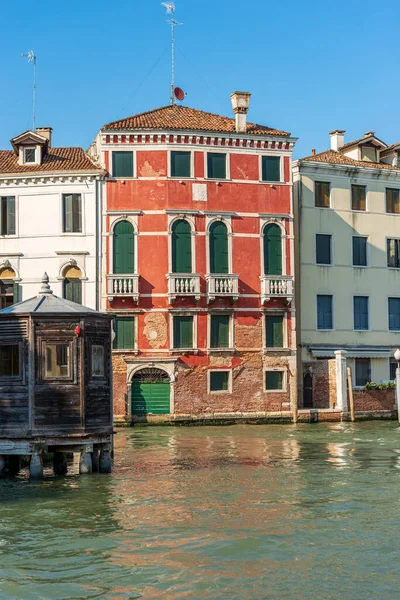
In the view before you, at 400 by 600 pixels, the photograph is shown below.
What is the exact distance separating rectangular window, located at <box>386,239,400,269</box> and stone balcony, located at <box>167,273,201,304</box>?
9.40 m

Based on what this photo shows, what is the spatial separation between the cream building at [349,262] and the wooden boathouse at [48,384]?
19547 millimetres

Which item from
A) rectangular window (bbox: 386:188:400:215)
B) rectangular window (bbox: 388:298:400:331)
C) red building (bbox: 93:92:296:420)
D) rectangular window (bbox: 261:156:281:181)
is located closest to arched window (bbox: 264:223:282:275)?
A: red building (bbox: 93:92:296:420)

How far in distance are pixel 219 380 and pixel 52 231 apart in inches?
332

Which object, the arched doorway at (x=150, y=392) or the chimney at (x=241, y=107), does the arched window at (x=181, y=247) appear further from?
the chimney at (x=241, y=107)

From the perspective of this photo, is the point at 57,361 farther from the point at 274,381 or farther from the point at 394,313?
the point at 394,313

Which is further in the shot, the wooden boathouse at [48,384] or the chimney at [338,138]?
the chimney at [338,138]

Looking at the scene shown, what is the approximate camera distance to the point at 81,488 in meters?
17.8

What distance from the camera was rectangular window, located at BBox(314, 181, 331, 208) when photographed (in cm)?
3881

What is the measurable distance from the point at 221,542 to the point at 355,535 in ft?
6.44

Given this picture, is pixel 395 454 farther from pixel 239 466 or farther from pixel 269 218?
pixel 269 218

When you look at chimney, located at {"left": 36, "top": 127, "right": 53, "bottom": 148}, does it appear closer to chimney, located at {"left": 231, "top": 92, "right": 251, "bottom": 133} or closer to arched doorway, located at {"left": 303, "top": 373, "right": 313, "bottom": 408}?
chimney, located at {"left": 231, "top": 92, "right": 251, "bottom": 133}

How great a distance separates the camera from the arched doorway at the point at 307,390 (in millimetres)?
37875

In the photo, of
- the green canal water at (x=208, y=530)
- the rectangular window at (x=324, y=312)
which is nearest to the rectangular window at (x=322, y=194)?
the rectangular window at (x=324, y=312)

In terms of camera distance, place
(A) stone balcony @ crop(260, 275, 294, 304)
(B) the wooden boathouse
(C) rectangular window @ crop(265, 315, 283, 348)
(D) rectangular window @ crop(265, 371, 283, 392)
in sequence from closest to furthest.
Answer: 1. (B) the wooden boathouse
2. (A) stone balcony @ crop(260, 275, 294, 304)
3. (D) rectangular window @ crop(265, 371, 283, 392)
4. (C) rectangular window @ crop(265, 315, 283, 348)
